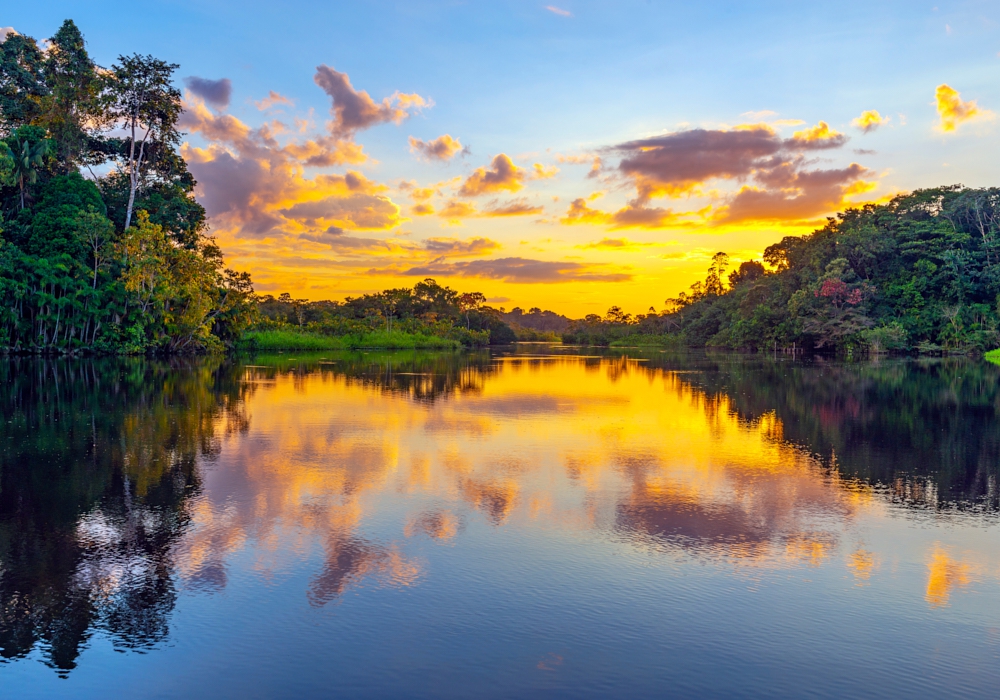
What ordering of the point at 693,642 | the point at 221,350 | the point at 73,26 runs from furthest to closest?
the point at 221,350 < the point at 73,26 < the point at 693,642

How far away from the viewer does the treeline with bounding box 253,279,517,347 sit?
68.0m

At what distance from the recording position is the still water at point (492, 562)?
13.8 feet

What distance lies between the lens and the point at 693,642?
4.54 meters

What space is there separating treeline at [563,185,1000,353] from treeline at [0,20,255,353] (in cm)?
4386

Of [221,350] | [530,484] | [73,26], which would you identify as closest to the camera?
[530,484]

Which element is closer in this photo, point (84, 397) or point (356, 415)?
point (356, 415)

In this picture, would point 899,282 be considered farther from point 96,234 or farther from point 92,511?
point 92,511

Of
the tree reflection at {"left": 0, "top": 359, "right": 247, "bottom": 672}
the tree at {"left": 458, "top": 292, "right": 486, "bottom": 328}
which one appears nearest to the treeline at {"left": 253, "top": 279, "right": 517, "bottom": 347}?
the tree at {"left": 458, "top": 292, "right": 486, "bottom": 328}

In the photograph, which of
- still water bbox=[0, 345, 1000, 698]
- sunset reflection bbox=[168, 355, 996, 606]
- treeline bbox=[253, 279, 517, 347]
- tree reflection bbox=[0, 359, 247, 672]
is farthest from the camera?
treeline bbox=[253, 279, 517, 347]

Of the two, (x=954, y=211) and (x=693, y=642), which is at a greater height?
(x=954, y=211)

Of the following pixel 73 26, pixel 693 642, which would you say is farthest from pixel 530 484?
pixel 73 26

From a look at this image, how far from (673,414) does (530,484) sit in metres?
8.38

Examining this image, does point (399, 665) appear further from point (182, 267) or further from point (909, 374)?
point (182, 267)

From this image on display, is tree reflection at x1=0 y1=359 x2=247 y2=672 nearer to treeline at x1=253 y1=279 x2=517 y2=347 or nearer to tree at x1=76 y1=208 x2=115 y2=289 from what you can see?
tree at x1=76 y1=208 x2=115 y2=289
